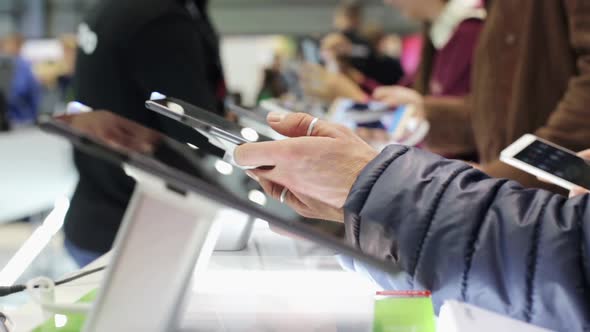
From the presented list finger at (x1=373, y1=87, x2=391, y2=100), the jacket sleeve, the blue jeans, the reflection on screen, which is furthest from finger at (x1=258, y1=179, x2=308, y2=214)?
finger at (x1=373, y1=87, x2=391, y2=100)

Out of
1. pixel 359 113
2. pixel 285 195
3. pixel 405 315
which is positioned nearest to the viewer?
pixel 405 315

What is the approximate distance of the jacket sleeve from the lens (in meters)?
0.63

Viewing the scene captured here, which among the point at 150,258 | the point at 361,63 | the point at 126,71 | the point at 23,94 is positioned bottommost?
the point at 23,94

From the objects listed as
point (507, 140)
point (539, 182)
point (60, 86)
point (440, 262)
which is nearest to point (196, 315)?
point (440, 262)

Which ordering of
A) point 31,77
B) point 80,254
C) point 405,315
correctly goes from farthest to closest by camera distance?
point 31,77
point 80,254
point 405,315

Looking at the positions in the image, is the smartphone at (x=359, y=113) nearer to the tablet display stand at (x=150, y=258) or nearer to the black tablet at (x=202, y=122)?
the black tablet at (x=202, y=122)

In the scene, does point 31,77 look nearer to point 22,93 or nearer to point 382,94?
point 22,93

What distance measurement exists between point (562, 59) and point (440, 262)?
3.26 feet

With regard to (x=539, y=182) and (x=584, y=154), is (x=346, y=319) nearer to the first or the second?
(x=584, y=154)

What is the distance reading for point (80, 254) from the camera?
5.34ft

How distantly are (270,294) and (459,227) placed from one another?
23cm

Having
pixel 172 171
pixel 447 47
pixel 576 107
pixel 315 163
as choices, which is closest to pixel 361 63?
pixel 447 47

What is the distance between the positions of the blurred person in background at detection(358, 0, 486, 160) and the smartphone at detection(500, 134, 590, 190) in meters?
0.87

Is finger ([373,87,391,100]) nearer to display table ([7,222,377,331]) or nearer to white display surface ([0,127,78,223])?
display table ([7,222,377,331])
